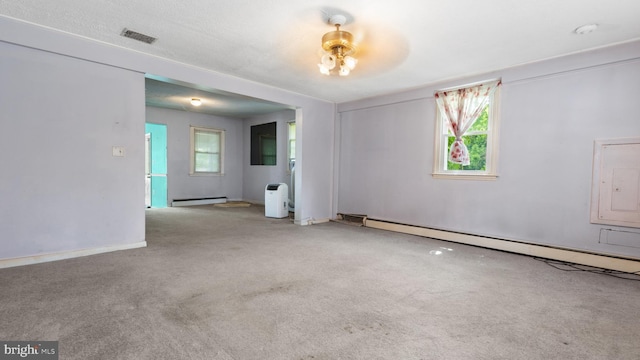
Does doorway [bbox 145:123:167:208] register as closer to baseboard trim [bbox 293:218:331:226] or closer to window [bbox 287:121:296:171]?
window [bbox 287:121:296:171]

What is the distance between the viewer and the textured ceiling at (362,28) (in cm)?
259

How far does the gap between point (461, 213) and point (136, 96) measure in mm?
4812

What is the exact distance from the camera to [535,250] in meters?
3.78

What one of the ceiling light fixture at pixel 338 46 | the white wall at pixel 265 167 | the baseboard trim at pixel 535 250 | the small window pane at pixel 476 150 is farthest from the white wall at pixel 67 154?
the small window pane at pixel 476 150

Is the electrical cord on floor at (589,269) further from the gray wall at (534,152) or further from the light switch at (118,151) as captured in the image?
the light switch at (118,151)

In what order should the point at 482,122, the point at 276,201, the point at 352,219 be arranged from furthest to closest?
1. the point at 276,201
2. the point at 352,219
3. the point at 482,122

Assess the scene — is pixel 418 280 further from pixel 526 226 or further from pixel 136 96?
pixel 136 96

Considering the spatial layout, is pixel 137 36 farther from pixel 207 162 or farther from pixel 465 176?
pixel 207 162

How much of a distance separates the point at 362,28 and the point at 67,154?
137 inches

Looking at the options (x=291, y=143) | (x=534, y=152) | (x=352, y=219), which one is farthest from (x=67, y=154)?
(x=534, y=152)

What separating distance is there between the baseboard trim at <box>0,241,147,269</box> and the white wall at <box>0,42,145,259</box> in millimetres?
39

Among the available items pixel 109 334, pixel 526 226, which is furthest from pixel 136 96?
pixel 526 226

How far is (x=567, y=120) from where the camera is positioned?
3.60 metres

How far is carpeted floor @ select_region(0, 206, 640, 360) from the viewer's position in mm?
1746
